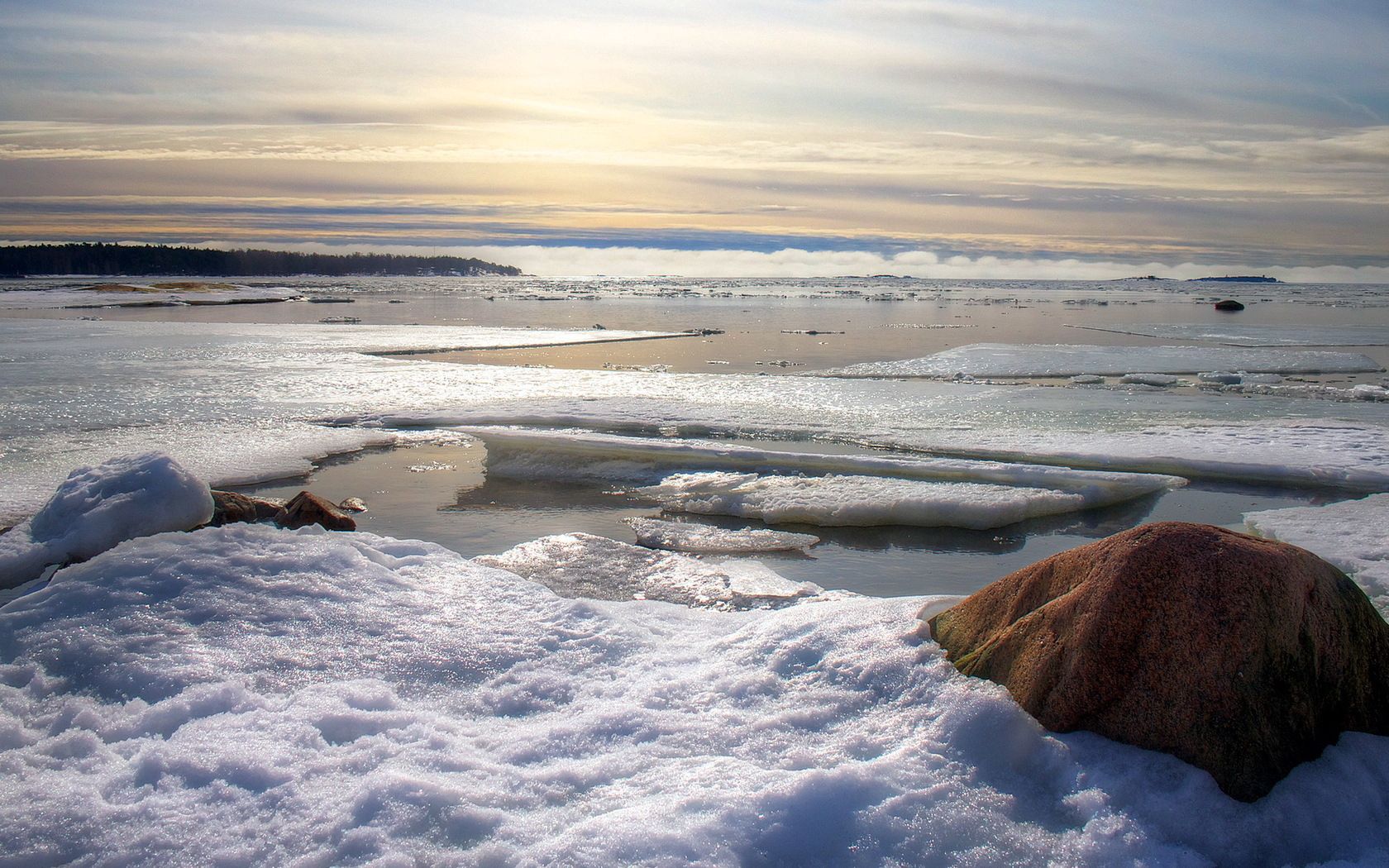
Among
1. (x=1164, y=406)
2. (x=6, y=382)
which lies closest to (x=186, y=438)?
(x=6, y=382)

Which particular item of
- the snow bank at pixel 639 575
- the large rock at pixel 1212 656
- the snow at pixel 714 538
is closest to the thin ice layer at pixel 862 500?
the snow at pixel 714 538

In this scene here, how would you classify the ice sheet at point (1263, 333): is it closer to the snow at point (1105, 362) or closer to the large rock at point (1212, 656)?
the snow at point (1105, 362)

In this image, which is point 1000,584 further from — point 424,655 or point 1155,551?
point 424,655

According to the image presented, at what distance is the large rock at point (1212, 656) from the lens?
2957 millimetres

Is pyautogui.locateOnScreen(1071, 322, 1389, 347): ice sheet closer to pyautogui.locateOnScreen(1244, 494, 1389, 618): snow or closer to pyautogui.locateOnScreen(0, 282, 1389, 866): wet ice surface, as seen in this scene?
pyautogui.locateOnScreen(1244, 494, 1389, 618): snow

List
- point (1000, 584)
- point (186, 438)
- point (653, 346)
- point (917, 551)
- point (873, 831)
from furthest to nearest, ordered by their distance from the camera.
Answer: point (653, 346), point (186, 438), point (917, 551), point (1000, 584), point (873, 831)

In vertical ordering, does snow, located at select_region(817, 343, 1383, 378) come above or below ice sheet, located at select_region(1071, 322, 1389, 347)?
below

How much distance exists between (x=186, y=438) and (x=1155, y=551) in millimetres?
9423

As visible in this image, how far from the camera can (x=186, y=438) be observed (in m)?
9.72

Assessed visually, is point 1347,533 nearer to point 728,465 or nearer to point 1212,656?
point 1212,656

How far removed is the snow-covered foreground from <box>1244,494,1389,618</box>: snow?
2803 mm

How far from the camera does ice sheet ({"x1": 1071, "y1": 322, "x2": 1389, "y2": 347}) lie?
2400 cm

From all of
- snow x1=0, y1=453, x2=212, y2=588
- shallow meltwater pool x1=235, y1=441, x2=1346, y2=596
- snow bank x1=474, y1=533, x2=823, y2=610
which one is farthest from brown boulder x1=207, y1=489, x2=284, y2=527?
snow bank x1=474, y1=533, x2=823, y2=610

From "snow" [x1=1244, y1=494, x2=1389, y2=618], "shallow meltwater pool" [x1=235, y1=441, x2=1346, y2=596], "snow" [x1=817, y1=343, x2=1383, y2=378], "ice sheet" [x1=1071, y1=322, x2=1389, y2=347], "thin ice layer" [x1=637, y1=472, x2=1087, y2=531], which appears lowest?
"shallow meltwater pool" [x1=235, y1=441, x2=1346, y2=596]
